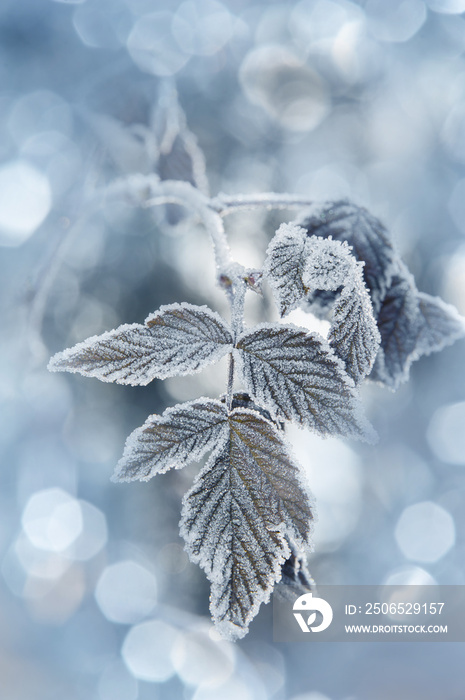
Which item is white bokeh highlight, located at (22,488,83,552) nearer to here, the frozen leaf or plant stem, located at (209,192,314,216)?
plant stem, located at (209,192,314,216)

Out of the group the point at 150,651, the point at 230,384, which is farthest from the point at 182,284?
the point at 230,384

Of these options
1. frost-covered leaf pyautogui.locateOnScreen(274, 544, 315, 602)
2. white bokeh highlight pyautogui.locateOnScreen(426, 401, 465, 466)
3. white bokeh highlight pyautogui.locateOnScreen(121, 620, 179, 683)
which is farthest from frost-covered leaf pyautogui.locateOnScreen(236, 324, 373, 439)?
white bokeh highlight pyautogui.locateOnScreen(426, 401, 465, 466)

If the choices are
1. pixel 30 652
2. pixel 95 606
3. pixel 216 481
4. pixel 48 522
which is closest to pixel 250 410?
pixel 216 481

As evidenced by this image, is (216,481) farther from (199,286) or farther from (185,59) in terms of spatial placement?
(185,59)

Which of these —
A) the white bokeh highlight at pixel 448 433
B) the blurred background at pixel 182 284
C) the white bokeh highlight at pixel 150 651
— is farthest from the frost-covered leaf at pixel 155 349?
the white bokeh highlight at pixel 448 433

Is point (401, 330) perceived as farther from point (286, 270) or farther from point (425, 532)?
point (425, 532)

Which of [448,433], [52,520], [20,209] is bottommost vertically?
[52,520]
